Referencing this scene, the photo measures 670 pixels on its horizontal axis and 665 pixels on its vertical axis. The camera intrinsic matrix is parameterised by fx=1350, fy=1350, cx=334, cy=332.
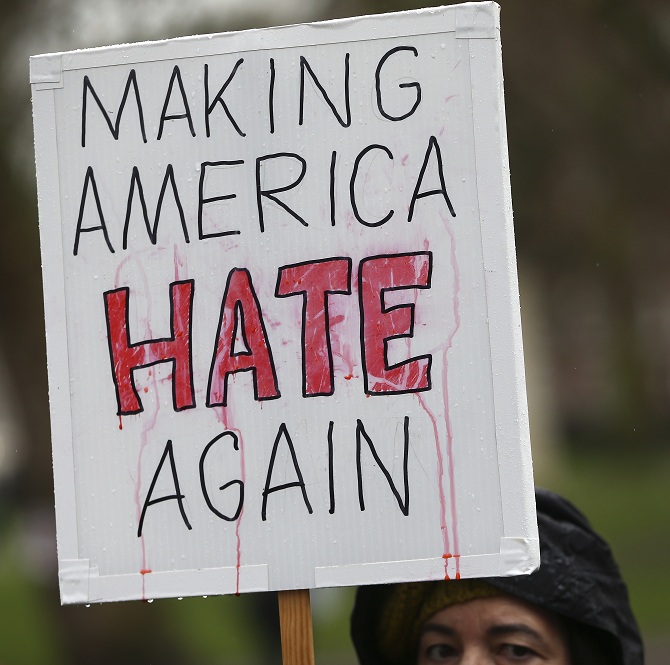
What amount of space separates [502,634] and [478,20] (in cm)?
114

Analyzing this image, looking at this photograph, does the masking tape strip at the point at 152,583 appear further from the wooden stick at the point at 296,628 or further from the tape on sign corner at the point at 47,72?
the tape on sign corner at the point at 47,72

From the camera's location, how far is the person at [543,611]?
2523 millimetres

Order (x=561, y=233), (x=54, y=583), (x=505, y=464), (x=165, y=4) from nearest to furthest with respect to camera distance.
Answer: (x=505, y=464) < (x=165, y=4) < (x=54, y=583) < (x=561, y=233)

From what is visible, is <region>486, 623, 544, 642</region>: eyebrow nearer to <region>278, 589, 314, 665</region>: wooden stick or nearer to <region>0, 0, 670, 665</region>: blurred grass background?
<region>278, 589, 314, 665</region>: wooden stick

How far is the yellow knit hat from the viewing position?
257 cm

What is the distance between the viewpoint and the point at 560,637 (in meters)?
2.58

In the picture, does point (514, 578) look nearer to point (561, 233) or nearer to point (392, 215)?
point (392, 215)

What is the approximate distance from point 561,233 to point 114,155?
31.2ft

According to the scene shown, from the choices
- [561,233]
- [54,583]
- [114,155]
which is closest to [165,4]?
[54,583]

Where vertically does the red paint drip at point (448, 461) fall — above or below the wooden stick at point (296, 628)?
above

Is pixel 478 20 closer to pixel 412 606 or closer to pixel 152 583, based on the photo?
pixel 152 583

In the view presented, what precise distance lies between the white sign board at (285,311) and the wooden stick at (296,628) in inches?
1.3

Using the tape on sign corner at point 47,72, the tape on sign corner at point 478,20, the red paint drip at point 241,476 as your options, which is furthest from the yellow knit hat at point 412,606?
the tape on sign corner at point 47,72

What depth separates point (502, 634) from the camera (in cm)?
255
